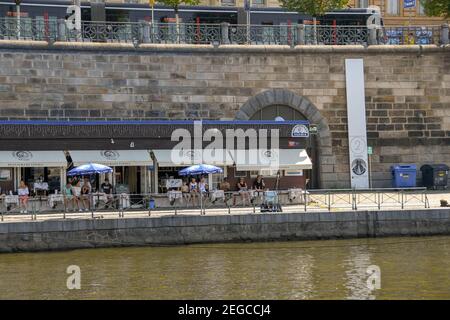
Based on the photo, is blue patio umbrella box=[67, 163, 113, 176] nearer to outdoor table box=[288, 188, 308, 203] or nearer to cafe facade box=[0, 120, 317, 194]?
cafe facade box=[0, 120, 317, 194]

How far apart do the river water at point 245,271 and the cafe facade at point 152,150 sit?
21.4 ft

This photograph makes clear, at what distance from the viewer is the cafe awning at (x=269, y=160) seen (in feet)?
129

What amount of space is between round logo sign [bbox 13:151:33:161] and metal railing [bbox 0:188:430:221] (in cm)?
192

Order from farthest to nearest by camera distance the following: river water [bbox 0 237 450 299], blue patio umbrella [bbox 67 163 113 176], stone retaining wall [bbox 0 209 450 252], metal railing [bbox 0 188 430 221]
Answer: blue patio umbrella [bbox 67 163 113 176] → metal railing [bbox 0 188 430 221] → stone retaining wall [bbox 0 209 450 252] → river water [bbox 0 237 450 299]

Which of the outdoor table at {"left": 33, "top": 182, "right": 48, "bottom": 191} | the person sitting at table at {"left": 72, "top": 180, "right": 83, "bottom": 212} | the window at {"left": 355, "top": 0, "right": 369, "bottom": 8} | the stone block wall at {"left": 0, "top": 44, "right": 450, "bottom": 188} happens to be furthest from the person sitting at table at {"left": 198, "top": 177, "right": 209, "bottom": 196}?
the window at {"left": 355, "top": 0, "right": 369, "bottom": 8}

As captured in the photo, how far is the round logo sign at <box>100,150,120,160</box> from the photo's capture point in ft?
126

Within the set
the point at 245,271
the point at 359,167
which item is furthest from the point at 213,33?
the point at 245,271

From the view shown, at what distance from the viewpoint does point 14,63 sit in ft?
134

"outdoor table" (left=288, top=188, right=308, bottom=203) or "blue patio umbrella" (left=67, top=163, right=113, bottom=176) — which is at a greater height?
"blue patio umbrella" (left=67, top=163, right=113, bottom=176)

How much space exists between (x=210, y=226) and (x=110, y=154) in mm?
7095

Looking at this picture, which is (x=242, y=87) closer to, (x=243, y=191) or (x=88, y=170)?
(x=243, y=191)

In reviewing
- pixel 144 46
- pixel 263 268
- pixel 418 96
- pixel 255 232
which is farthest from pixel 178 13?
pixel 263 268

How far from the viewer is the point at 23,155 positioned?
37469 millimetres
